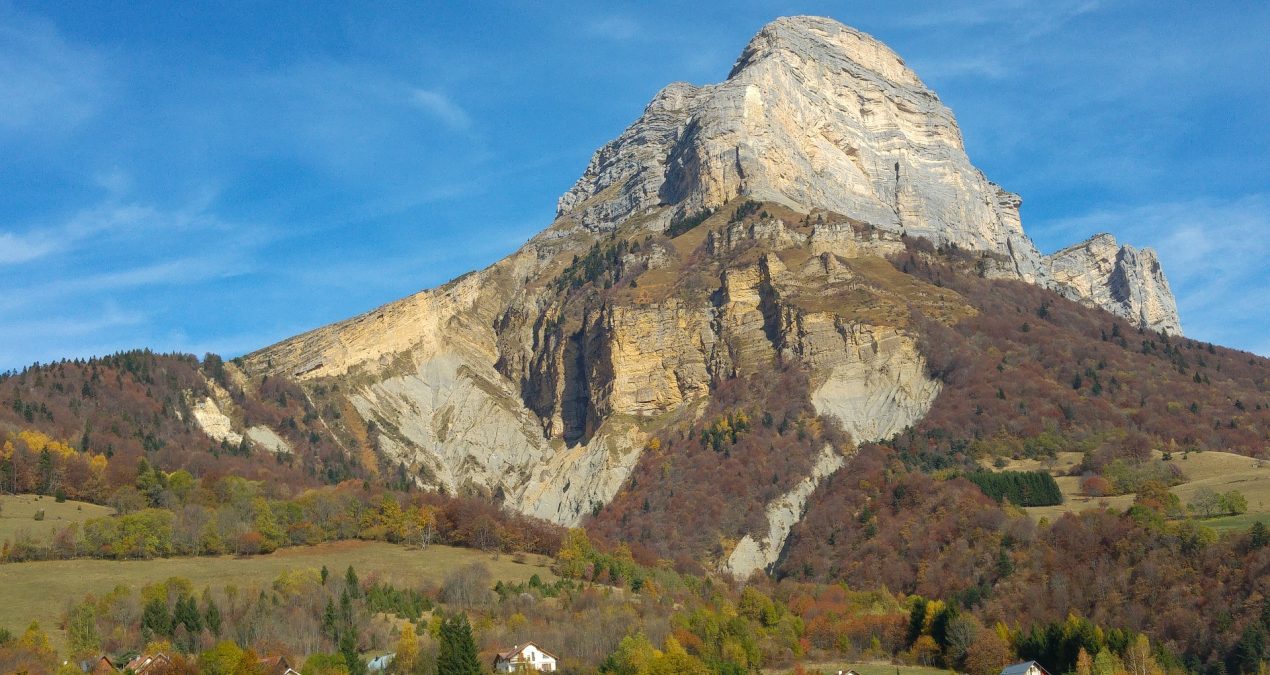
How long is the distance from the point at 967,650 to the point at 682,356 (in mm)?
77888

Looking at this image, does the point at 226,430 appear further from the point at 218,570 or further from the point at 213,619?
the point at 213,619

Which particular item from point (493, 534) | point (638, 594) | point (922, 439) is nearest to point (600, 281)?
point (922, 439)

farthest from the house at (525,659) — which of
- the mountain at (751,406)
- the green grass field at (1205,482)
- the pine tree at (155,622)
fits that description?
the green grass field at (1205,482)

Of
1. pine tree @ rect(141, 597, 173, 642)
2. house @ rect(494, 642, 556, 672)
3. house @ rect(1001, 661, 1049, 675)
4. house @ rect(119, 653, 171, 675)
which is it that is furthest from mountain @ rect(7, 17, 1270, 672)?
house @ rect(119, 653, 171, 675)

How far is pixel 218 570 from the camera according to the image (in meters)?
97.5

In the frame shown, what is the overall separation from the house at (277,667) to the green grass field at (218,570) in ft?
44.5

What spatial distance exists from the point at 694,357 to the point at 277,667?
92.2 m

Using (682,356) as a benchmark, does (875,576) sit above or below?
below

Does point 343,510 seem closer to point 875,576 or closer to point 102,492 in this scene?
point 102,492

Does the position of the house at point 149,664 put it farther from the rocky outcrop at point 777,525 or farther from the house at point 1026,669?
the rocky outcrop at point 777,525

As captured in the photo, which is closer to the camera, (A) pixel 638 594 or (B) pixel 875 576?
(A) pixel 638 594

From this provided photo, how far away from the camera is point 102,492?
389 feet

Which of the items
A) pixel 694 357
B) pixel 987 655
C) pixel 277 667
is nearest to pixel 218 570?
pixel 277 667

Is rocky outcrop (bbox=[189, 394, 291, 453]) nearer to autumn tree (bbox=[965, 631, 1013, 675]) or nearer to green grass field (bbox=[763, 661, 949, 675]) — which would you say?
green grass field (bbox=[763, 661, 949, 675])
